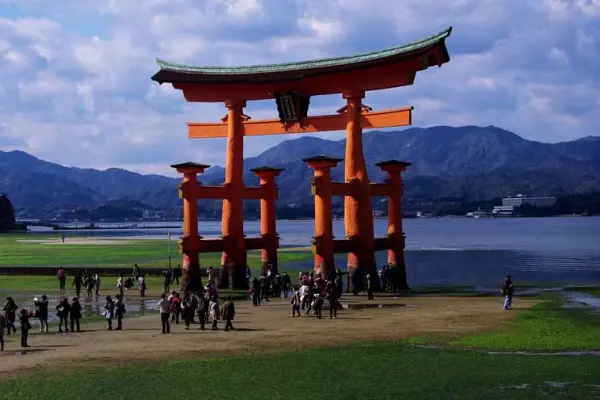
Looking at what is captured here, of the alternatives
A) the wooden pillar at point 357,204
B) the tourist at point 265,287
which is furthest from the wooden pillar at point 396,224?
the tourist at point 265,287

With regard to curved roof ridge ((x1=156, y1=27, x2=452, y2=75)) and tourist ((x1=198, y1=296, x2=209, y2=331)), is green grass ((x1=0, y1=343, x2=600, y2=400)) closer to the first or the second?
tourist ((x1=198, y1=296, x2=209, y2=331))

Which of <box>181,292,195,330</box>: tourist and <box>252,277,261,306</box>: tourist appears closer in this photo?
<box>181,292,195,330</box>: tourist

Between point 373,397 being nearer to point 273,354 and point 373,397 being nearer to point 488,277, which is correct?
point 273,354

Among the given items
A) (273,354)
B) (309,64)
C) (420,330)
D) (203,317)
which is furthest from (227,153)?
(273,354)

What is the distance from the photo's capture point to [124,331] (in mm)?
27266

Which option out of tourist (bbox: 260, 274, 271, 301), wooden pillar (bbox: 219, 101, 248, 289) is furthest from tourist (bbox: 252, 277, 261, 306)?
wooden pillar (bbox: 219, 101, 248, 289)

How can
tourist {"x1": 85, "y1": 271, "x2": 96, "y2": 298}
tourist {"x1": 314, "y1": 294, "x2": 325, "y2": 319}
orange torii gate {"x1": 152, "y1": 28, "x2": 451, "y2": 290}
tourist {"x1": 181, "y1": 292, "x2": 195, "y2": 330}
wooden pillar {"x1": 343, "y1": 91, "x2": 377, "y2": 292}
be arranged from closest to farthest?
tourist {"x1": 181, "y1": 292, "x2": 195, "y2": 330}
tourist {"x1": 314, "y1": 294, "x2": 325, "y2": 319}
orange torii gate {"x1": 152, "y1": 28, "x2": 451, "y2": 290}
wooden pillar {"x1": 343, "y1": 91, "x2": 377, "y2": 292}
tourist {"x1": 85, "y1": 271, "x2": 96, "y2": 298}

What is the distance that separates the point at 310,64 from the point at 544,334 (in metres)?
23.6

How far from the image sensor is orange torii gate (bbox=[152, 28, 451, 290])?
3991 centimetres

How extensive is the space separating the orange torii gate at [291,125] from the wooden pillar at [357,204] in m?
0.06

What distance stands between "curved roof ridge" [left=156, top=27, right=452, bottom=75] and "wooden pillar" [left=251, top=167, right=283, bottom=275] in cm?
667

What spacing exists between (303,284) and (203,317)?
23.6 ft

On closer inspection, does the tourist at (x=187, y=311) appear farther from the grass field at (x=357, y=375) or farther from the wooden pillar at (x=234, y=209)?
the wooden pillar at (x=234, y=209)

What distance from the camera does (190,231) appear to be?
43.0 m
